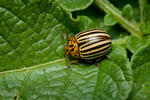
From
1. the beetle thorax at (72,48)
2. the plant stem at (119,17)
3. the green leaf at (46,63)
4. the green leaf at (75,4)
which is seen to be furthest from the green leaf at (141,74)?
the green leaf at (75,4)

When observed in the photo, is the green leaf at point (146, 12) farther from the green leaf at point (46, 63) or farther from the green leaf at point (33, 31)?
the green leaf at point (33, 31)

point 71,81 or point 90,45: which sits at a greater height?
point 90,45

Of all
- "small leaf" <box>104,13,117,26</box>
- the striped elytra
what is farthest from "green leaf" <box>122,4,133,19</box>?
the striped elytra

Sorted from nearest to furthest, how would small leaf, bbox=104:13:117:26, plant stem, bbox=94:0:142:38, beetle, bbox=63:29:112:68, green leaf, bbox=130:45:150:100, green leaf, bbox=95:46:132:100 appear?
1. green leaf, bbox=95:46:132:100
2. green leaf, bbox=130:45:150:100
3. beetle, bbox=63:29:112:68
4. small leaf, bbox=104:13:117:26
5. plant stem, bbox=94:0:142:38

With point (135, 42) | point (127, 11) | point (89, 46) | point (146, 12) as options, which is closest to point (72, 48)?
point (89, 46)

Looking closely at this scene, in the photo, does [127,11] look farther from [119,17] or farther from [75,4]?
[75,4]

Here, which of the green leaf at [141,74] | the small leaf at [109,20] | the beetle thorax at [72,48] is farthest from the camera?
the small leaf at [109,20]

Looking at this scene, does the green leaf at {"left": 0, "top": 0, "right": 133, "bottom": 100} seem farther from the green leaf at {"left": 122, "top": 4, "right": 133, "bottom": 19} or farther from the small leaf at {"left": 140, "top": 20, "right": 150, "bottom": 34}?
the green leaf at {"left": 122, "top": 4, "right": 133, "bottom": 19}

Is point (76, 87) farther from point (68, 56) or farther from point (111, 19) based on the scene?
point (111, 19)
